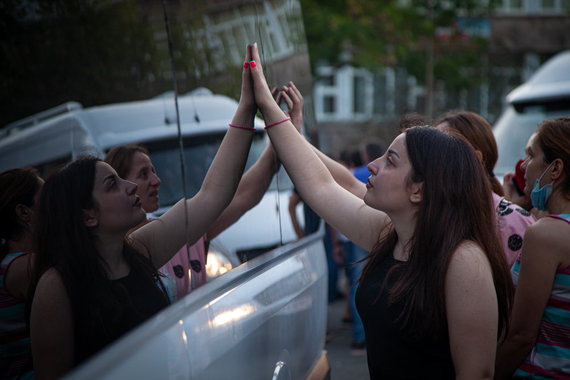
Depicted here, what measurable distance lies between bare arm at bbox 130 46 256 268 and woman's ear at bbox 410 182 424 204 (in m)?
0.56

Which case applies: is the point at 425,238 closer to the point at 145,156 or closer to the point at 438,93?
the point at 145,156

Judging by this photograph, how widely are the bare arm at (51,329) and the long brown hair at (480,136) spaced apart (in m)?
2.13

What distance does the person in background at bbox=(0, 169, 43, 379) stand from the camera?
103 centimetres

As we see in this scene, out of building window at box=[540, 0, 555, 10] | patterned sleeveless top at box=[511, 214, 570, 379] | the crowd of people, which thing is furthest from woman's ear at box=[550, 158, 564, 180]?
building window at box=[540, 0, 555, 10]

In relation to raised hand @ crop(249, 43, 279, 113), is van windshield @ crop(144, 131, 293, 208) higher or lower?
lower

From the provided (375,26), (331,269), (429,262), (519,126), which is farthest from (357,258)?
(375,26)

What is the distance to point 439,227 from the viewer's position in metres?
1.81

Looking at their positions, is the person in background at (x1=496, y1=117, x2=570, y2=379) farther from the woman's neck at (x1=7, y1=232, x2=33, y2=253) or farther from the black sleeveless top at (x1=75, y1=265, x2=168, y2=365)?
the woman's neck at (x1=7, y1=232, x2=33, y2=253)

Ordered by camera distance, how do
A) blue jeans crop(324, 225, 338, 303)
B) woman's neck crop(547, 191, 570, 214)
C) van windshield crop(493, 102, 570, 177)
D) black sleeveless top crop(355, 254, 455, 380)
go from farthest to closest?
blue jeans crop(324, 225, 338, 303) → van windshield crop(493, 102, 570, 177) → woman's neck crop(547, 191, 570, 214) → black sleeveless top crop(355, 254, 455, 380)

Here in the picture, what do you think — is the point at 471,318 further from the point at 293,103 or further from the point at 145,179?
the point at 293,103

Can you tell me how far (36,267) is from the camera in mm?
1097

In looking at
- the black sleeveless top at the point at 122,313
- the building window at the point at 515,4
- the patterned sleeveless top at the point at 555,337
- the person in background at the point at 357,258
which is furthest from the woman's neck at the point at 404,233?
the building window at the point at 515,4

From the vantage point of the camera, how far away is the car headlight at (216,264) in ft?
5.07

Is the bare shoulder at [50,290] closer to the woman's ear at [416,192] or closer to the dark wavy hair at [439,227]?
the dark wavy hair at [439,227]
